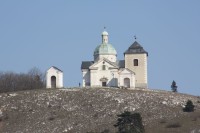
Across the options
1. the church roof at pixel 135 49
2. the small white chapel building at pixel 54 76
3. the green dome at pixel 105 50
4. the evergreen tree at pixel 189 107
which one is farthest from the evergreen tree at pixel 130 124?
the green dome at pixel 105 50

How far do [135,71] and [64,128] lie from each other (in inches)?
1085

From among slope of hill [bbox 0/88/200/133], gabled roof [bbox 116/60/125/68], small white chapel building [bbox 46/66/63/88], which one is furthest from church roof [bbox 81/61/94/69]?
slope of hill [bbox 0/88/200/133]

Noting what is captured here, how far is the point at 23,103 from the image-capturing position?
101 meters

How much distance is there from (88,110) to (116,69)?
59.2 feet

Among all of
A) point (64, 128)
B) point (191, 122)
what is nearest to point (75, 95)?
point (64, 128)

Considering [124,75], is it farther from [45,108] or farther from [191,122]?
[191,122]

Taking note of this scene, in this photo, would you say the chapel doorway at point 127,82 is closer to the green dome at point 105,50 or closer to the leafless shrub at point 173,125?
the green dome at point 105,50

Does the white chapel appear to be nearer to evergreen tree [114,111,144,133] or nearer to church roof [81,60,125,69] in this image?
church roof [81,60,125,69]

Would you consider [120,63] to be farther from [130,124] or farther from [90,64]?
[130,124]

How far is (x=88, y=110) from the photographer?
97562 mm

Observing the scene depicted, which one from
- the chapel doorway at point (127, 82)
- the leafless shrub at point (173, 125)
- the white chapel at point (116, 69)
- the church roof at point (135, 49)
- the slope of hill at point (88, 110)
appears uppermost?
the church roof at point (135, 49)

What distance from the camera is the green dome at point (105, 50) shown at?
118 meters

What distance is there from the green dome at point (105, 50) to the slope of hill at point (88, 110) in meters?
14.0

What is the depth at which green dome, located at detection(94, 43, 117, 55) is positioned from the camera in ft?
389
